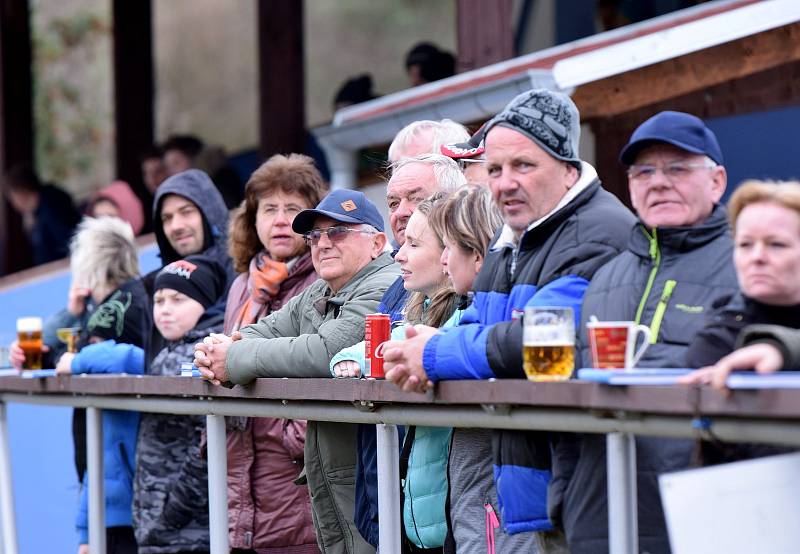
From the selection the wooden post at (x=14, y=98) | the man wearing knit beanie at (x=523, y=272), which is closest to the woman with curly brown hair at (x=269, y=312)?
the man wearing knit beanie at (x=523, y=272)

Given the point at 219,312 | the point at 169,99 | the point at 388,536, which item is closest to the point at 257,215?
the point at 219,312

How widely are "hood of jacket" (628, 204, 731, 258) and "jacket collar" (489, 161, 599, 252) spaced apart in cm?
27

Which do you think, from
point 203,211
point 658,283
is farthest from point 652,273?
point 203,211

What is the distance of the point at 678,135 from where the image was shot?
3.40 meters

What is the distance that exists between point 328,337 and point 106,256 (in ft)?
7.65

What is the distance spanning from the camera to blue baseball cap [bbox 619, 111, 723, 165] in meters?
3.39

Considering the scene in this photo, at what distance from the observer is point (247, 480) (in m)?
5.16

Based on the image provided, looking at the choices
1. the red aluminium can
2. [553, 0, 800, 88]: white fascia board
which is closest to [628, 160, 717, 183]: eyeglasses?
the red aluminium can

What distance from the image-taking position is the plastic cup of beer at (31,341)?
616 centimetres

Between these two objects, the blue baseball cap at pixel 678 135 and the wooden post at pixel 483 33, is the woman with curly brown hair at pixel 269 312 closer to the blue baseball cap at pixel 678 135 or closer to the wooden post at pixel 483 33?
the blue baseball cap at pixel 678 135

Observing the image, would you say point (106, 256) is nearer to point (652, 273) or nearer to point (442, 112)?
point (442, 112)

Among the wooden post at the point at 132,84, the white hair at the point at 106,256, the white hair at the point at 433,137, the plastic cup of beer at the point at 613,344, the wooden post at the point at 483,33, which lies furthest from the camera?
the wooden post at the point at 132,84

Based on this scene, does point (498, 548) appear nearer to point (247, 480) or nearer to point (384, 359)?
point (384, 359)

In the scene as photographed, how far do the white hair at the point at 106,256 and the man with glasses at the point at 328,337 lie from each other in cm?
174
